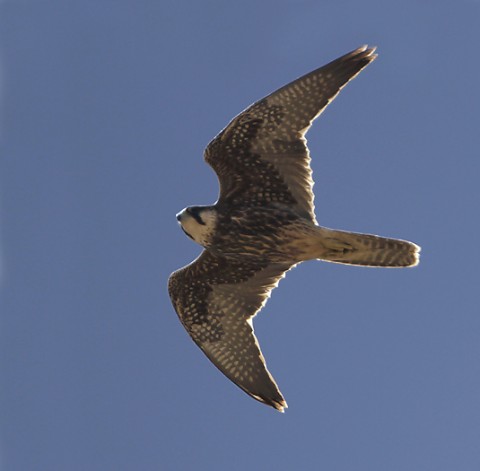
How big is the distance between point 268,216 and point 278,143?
75 cm

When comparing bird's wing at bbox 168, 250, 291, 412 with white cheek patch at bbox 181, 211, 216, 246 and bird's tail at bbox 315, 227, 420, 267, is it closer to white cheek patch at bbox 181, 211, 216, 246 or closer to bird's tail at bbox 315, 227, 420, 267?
white cheek patch at bbox 181, 211, 216, 246

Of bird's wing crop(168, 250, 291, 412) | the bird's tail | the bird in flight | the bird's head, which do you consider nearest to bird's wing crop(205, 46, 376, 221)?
the bird in flight

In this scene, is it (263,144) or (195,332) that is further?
(195,332)

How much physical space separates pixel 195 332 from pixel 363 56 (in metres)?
3.55

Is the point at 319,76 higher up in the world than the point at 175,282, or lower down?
higher up

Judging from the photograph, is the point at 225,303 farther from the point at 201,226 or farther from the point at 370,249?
the point at 370,249

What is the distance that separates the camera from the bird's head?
9.55 meters

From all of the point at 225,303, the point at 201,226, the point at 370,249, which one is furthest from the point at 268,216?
the point at 225,303

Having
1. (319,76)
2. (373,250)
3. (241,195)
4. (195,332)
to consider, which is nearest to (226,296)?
(195,332)

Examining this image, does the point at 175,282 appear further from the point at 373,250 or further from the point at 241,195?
the point at 373,250

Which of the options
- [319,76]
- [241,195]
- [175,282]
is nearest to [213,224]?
[241,195]

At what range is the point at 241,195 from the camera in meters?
9.75

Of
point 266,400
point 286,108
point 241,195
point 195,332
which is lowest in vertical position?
point 266,400

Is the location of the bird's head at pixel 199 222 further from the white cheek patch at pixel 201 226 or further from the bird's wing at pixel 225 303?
the bird's wing at pixel 225 303
